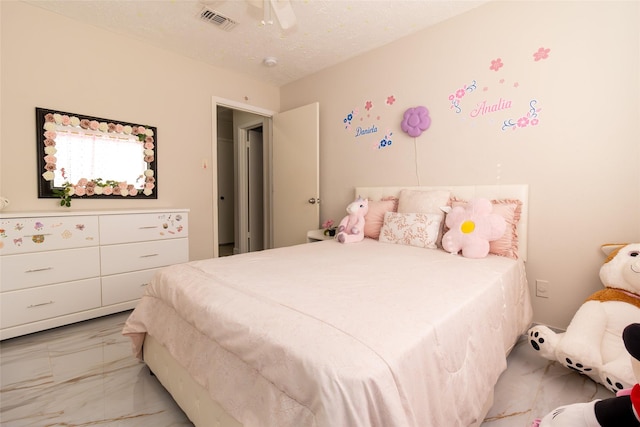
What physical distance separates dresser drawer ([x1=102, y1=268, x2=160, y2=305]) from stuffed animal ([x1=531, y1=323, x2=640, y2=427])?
9.13 ft

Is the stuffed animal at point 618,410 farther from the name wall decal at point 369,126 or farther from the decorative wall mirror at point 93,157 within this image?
the decorative wall mirror at point 93,157

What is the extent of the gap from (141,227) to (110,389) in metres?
1.34

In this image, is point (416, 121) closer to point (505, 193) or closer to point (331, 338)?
point (505, 193)

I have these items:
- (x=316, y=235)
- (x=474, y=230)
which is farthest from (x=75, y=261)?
(x=474, y=230)

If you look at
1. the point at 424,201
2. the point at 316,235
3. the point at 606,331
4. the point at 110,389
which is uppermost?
the point at 424,201

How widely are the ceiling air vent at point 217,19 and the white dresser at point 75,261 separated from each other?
164 centimetres

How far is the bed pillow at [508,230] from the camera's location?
198 centimetres

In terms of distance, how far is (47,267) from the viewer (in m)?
2.14

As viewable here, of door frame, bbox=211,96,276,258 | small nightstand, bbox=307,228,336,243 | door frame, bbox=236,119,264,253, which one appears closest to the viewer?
small nightstand, bbox=307,228,336,243

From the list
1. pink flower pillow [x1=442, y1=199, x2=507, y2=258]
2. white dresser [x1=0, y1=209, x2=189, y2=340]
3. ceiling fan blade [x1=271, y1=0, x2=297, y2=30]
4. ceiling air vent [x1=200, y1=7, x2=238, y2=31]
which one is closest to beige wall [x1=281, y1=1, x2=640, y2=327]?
pink flower pillow [x1=442, y1=199, x2=507, y2=258]

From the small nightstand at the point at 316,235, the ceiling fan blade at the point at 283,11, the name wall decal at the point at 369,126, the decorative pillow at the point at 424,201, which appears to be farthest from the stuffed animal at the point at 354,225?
the ceiling fan blade at the point at 283,11

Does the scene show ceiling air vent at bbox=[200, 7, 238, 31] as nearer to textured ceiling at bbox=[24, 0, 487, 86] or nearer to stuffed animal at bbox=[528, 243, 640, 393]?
textured ceiling at bbox=[24, 0, 487, 86]

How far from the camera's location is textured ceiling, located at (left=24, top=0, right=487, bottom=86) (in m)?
A: 2.30

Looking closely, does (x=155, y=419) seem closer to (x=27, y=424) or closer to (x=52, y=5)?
(x=27, y=424)
